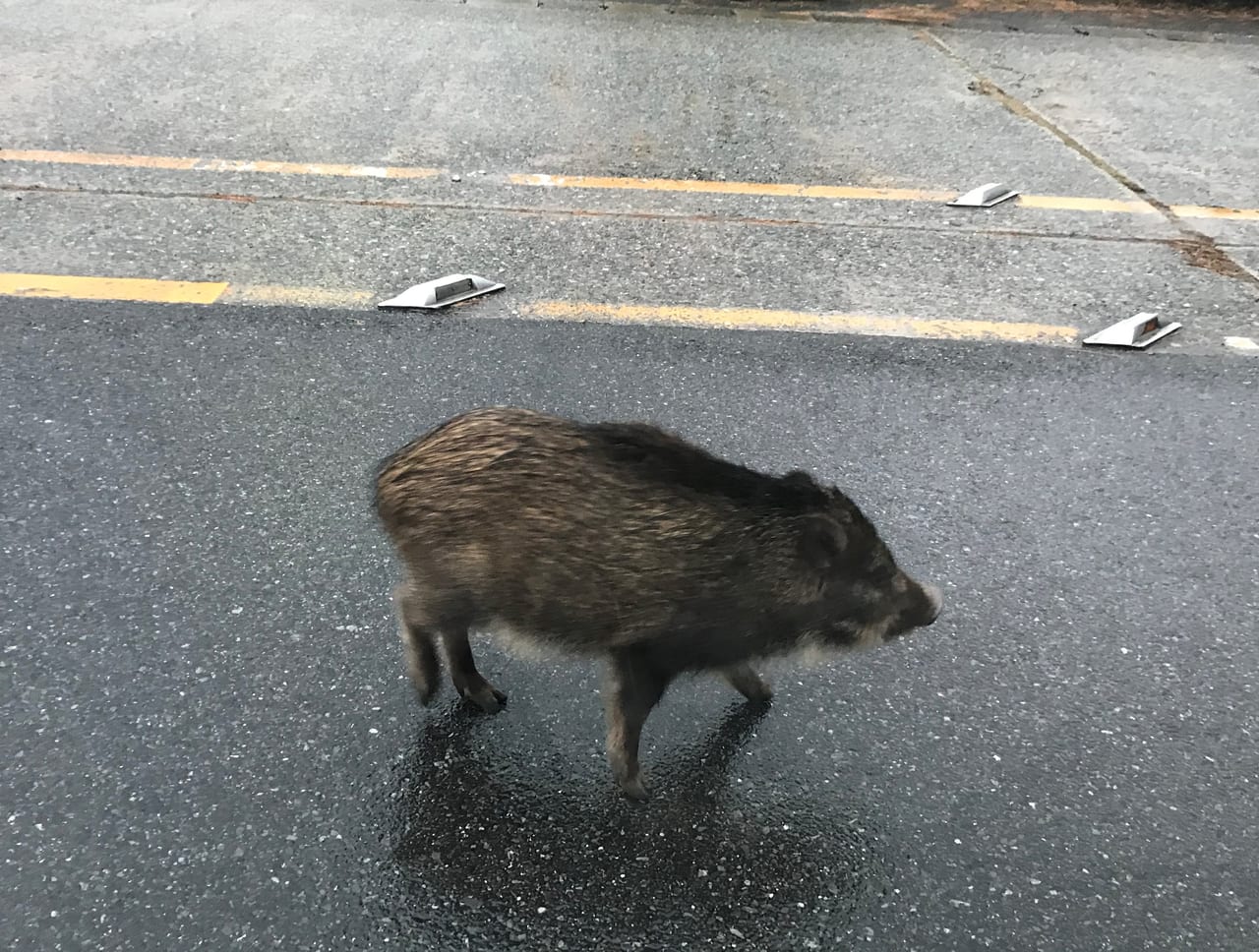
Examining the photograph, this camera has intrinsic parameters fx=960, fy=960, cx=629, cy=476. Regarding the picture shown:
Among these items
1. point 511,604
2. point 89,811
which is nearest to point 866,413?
point 511,604

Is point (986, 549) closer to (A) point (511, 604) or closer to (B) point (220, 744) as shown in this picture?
(A) point (511, 604)

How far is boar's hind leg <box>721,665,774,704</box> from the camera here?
2.54m

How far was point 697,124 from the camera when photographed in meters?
6.47

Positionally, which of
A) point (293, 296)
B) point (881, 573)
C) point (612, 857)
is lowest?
point (612, 857)

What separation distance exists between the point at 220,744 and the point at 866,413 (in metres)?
2.60

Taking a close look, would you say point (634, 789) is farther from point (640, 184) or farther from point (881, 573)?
point (640, 184)

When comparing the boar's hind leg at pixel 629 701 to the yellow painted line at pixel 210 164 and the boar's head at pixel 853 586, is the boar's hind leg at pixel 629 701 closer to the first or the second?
the boar's head at pixel 853 586

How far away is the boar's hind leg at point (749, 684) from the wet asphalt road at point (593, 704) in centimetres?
5

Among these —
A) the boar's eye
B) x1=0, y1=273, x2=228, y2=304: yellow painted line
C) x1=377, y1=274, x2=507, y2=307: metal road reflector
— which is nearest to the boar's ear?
the boar's eye

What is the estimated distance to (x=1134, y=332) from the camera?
4.35 m

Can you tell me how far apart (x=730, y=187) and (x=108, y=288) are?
132 inches

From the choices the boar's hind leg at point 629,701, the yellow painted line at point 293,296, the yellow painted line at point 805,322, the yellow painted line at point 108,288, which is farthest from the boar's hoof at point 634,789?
the yellow painted line at point 108,288

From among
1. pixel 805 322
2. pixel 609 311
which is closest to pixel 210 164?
pixel 609 311

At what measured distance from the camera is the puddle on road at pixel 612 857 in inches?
84.9
